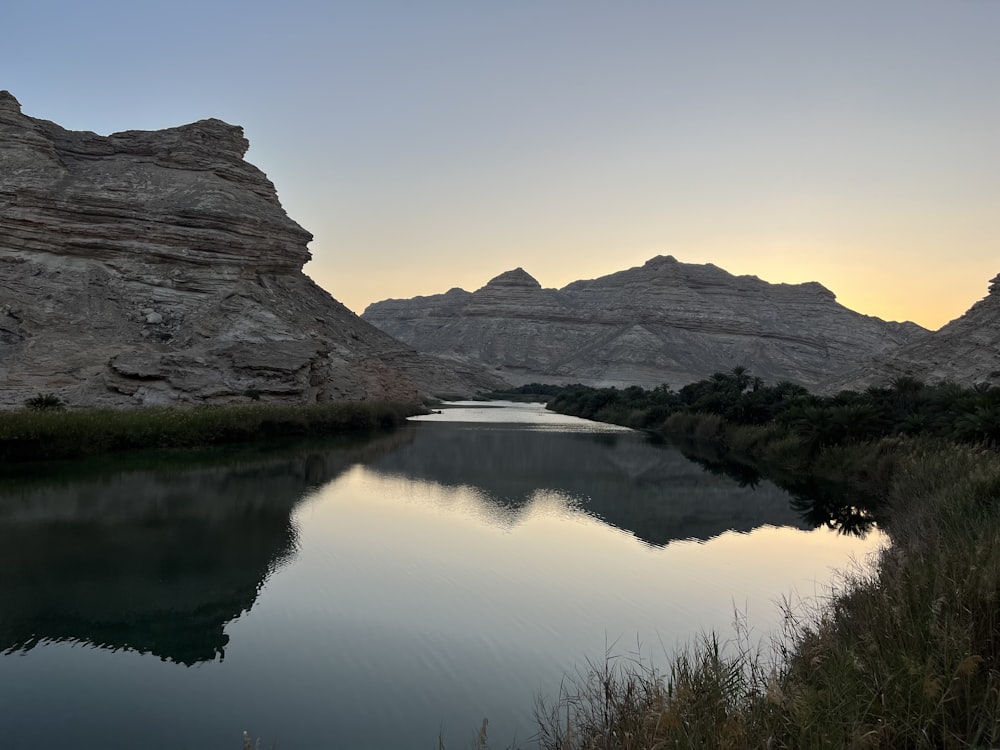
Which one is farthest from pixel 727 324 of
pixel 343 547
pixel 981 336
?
pixel 343 547

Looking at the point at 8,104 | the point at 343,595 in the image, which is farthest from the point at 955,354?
the point at 8,104

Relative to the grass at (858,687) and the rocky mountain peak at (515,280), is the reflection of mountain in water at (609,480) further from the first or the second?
the rocky mountain peak at (515,280)

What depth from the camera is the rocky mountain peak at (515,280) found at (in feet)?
596

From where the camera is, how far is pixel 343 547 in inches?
550

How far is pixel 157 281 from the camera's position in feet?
175

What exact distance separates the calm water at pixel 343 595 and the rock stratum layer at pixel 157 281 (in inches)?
800

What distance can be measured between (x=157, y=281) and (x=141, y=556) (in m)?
46.3

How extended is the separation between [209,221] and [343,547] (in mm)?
52414

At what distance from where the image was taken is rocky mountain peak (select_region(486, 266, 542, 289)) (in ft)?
596

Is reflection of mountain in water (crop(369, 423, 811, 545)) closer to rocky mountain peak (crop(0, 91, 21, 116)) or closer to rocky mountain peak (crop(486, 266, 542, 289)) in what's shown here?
rocky mountain peak (crop(0, 91, 21, 116))

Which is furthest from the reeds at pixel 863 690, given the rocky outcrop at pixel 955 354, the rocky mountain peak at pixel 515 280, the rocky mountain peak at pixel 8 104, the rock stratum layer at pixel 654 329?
the rocky mountain peak at pixel 515 280

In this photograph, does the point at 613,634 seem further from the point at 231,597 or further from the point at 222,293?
the point at 222,293

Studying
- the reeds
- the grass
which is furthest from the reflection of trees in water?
the reeds

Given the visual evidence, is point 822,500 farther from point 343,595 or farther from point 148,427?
point 148,427
